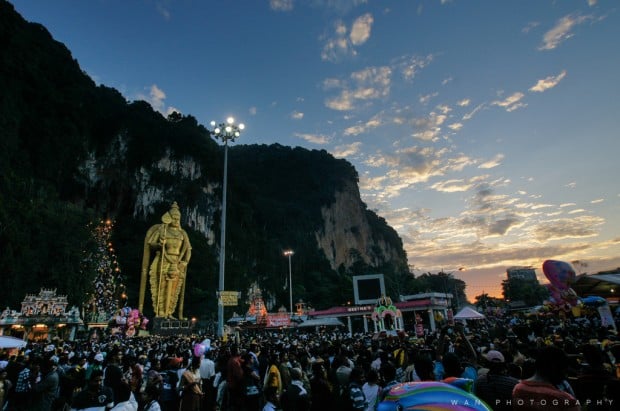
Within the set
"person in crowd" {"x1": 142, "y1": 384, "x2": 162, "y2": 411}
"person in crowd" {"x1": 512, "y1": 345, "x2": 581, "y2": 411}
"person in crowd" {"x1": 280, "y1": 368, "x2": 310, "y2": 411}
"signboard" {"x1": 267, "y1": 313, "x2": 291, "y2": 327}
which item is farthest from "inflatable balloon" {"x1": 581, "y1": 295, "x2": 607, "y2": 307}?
"signboard" {"x1": 267, "y1": 313, "x2": 291, "y2": 327}

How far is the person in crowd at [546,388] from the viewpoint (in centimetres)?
213

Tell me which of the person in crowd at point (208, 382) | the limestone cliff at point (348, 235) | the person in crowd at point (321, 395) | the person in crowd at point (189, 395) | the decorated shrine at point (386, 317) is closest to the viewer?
the person in crowd at point (321, 395)

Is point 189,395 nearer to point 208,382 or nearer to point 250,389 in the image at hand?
point 250,389

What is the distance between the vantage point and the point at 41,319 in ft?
80.5

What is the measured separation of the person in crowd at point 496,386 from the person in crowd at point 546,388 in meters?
0.98

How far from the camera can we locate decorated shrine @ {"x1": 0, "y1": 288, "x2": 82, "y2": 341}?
23688mm

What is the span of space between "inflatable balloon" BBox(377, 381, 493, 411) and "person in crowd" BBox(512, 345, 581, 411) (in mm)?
841

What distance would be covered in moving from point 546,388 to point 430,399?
1.19 m

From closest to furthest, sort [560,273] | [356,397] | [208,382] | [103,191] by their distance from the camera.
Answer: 1. [356,397]
2. [208,382]
3. [560,273]
4. [103,191]

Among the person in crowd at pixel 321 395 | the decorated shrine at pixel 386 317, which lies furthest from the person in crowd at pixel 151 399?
the decorated shrine at pixel 386 317

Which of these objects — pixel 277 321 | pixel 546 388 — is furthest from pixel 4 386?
pixel 277 321

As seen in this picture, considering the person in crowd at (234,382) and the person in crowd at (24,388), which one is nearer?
the person in crowd at (234,382)

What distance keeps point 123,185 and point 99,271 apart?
65.3ft

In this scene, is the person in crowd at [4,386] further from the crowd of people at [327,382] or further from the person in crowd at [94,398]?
the person in crowd at [94,398]
